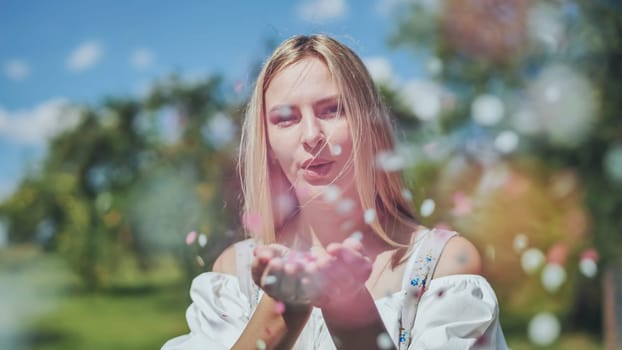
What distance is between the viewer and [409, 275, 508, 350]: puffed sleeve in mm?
646

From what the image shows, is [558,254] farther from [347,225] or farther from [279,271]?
[279,271]

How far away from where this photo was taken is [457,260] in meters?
0.70

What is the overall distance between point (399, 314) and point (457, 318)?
65 millimetres

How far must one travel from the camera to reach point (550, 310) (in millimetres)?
2623

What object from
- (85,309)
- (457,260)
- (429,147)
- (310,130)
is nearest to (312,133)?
(310,130)

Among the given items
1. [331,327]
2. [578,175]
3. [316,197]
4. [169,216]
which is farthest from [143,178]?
[331,327]

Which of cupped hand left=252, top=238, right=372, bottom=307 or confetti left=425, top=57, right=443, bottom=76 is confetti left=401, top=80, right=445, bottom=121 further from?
cupped hand left=252, top=238, right=372, bottom=307

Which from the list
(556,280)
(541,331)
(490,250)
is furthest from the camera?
(541,331)

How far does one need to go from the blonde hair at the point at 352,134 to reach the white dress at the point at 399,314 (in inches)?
2.8

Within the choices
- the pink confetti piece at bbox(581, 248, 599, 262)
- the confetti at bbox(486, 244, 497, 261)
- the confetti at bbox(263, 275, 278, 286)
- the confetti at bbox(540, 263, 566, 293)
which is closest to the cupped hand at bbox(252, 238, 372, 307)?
the confetti at bbox(263, 275, 278, 286)

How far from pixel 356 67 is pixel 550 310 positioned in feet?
7.21

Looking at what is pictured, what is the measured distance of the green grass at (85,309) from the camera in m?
2.48

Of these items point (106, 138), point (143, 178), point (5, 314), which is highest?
point (106, 138)

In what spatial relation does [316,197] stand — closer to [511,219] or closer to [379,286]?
[379,286]
